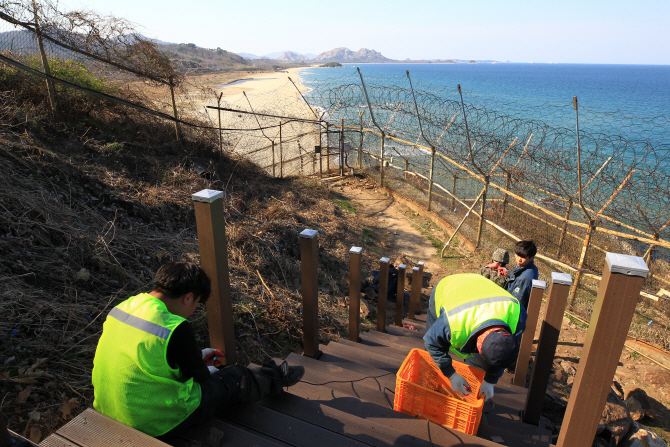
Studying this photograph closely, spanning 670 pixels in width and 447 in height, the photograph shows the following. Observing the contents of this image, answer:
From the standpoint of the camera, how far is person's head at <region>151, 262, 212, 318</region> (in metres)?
1.75

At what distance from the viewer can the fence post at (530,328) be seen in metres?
2.60

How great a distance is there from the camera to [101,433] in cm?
A: 145

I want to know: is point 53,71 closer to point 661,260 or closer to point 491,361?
point 491,361

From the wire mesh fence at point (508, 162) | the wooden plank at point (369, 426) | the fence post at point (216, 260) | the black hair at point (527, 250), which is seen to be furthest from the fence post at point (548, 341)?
the wire mesh fence at point (508, 162)

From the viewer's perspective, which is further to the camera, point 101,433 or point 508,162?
point 508,162

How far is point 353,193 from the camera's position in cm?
1095

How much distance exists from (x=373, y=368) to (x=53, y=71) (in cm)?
730

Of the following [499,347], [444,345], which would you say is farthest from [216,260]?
[499,347]

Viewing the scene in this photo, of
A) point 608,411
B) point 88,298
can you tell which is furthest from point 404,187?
point 88,298

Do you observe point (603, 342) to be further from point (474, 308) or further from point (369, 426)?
point (369, 426)

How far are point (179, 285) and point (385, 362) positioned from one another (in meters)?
1.91

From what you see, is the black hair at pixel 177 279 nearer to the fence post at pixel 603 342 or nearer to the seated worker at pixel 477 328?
the seated worker at pixel 477 328

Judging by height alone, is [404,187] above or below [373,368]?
below

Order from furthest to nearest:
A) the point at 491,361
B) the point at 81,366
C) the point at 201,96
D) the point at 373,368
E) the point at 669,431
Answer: the point at 201,96, the point at 669,431, the point at 373,368, the point at 81,366, the point at 491,361
